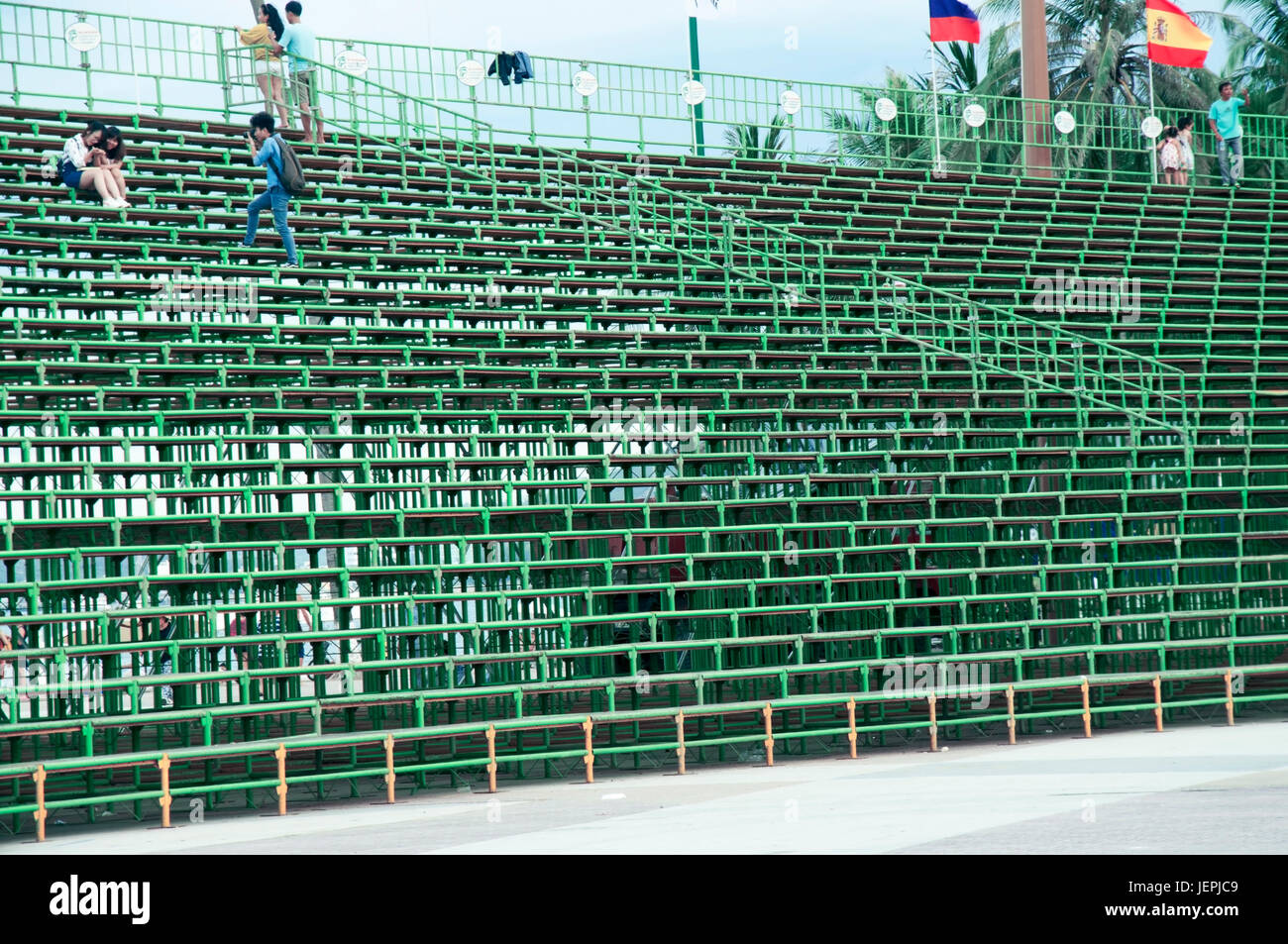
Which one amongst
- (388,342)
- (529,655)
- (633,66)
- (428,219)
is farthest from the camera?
(633,66)

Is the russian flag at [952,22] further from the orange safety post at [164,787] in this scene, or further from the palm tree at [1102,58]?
the orange safety post at [164,787]

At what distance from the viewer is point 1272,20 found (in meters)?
35.8

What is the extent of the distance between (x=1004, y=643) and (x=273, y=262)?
906cm

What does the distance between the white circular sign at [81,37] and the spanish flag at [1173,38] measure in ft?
56.9

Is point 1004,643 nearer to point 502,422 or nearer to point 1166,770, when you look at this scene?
point 1166,770

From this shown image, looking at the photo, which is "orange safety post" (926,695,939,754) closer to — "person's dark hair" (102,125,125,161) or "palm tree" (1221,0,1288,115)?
"person's dark hair" (102,125,125,161)

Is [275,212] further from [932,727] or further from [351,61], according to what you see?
[932,727]

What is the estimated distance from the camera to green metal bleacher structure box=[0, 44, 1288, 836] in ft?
39.2

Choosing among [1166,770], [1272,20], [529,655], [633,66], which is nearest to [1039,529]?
[1166,770]

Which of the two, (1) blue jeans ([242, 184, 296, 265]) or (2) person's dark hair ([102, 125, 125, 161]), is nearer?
(1) blue jeans ([242, 184, 296, 265])

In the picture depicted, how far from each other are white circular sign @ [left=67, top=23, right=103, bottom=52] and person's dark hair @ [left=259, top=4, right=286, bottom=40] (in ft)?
7.10
